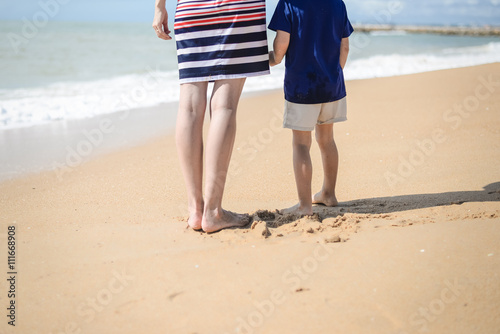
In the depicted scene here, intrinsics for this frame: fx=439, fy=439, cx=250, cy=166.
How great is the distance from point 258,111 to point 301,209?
3.49 meters

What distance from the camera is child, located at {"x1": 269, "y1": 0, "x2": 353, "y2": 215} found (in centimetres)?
265

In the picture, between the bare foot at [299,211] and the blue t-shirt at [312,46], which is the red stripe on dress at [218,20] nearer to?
the blue t-shirt at [312,46]

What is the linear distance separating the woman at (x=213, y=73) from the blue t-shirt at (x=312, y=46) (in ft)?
0.88

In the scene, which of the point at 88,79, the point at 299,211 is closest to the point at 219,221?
the point at 299,211

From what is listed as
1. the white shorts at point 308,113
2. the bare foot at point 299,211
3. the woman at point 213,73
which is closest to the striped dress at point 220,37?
the woman at point 213,73

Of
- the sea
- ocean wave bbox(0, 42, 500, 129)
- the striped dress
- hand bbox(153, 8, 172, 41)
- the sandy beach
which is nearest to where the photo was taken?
the sandy beach

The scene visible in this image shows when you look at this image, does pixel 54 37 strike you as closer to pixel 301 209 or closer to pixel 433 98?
pixel 433 98

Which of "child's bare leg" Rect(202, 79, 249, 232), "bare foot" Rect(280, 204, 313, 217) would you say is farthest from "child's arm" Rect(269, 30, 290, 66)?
"bare foot" Rect(280, 204, 313, 217)

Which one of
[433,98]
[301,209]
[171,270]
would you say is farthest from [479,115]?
[171,270]

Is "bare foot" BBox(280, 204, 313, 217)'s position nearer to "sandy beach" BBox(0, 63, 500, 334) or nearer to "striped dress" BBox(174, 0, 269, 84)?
"sandy beach" BBox(0, 63, 500, 334)

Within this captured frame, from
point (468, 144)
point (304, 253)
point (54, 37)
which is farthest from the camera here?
point (54, 37)

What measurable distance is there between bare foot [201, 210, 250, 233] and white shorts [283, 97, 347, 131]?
0.67 metres

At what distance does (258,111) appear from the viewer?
613 cm

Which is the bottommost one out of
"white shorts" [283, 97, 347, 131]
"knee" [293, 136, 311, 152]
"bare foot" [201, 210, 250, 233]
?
"bare foot" [201, 210, 250, 233]
